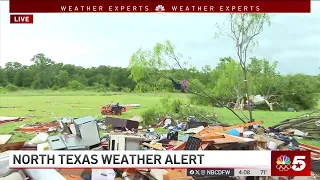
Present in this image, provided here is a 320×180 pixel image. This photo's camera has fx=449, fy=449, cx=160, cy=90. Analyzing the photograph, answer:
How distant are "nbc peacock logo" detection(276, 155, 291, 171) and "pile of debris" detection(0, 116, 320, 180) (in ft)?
0.46

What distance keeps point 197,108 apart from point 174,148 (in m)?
0.44

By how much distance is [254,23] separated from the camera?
10.1 ft

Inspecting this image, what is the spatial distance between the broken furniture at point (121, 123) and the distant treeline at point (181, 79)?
0.23m

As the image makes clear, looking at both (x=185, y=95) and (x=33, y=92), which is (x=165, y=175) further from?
(x=33, y=92)

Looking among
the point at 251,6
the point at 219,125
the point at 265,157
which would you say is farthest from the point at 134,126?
the point at 251,6

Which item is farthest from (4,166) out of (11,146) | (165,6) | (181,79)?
(165,6)

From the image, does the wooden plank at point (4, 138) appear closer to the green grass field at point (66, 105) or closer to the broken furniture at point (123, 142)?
the green grass field at point (66, 105)

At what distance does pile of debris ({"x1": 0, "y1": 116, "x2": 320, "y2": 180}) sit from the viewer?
2988 millimetres

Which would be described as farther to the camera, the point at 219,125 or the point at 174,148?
the point at 219,125

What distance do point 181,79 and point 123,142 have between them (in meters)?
0.70

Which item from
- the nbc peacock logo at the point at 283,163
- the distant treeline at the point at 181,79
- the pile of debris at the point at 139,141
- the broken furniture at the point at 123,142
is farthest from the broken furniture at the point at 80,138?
the nbc peacock logo at the point at 283,163

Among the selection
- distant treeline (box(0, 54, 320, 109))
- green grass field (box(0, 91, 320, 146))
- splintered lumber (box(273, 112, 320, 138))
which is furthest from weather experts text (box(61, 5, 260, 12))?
splintered lumber (box(273, 112, 320, 138))

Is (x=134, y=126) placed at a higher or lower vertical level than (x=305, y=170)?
higher

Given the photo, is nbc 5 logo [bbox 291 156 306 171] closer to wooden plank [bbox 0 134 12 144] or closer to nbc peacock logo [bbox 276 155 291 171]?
nbc peacock logo [bbox 276 155 291 171]
